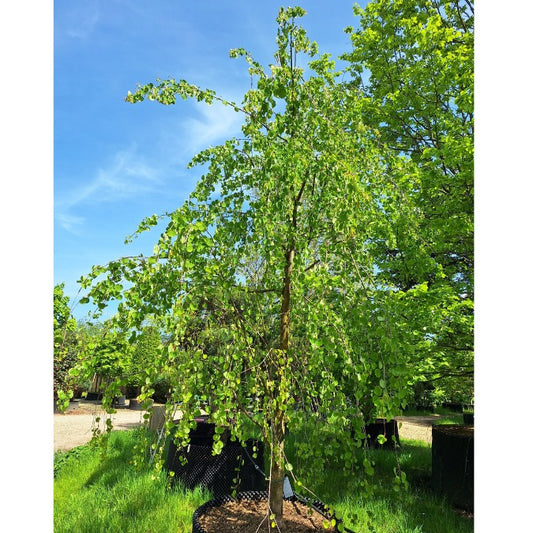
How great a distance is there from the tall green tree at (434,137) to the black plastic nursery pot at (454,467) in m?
0.76

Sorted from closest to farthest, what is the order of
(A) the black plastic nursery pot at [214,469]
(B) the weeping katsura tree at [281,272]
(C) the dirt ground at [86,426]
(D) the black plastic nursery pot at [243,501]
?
(B) the weeping katsura tree at [281,272] → (D) the black plastic nursery pot at [243,501] → (A) the black plastic nursery pot at [214,469] → (C) the dirt ground at [86,426]

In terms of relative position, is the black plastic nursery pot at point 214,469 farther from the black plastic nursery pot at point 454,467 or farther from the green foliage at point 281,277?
the black plastic nursery pot at point 454,467

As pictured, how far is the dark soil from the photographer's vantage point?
269 cm

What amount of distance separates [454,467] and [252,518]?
Answer: 2.87m

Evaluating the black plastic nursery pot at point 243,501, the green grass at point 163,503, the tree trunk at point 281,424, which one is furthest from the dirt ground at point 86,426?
the tree trunk at point 281,424

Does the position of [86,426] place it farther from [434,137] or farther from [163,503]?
[434,137]

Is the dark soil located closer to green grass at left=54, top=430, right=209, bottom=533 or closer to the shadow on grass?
green grass at left=54, top=430, right=209, bottom=533

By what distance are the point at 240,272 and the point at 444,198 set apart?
3.79 m

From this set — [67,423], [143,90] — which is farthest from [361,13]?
[67,423]

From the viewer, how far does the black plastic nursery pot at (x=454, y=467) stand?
14.9 feet

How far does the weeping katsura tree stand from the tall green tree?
1.43 m

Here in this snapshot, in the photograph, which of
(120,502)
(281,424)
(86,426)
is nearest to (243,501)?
(281,424)

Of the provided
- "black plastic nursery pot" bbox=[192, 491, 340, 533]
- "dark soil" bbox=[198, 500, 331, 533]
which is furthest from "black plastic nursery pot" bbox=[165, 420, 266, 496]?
"dark soil" bbox=[198, 500, 331, 533]

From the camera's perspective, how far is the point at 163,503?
3703 mm
